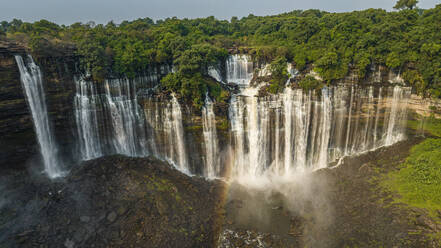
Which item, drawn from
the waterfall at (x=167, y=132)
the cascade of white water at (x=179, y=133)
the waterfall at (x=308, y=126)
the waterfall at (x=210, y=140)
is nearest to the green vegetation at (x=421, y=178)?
the waterfall at (x=308, y=126)

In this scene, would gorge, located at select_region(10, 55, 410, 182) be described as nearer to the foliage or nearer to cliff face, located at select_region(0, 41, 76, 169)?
Answer: the foliage

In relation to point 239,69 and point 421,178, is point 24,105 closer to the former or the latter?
point 239,69

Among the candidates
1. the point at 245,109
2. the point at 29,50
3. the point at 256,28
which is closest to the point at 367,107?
the point at 245,109

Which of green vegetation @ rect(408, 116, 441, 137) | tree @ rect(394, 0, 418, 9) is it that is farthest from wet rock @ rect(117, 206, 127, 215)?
tree @ rect(394, 0, 418, 9)

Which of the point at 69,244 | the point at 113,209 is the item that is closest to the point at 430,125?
the point at 113,209

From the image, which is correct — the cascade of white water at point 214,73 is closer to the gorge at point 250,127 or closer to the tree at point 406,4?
the gorge at point 250,127

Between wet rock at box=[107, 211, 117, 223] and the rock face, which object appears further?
wet rock at box=[107, 211, 117, 223]
